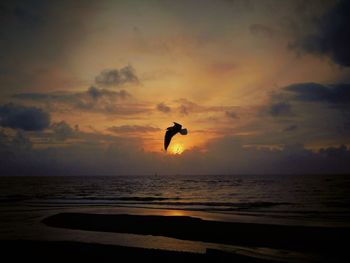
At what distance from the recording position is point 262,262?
11.0 meters

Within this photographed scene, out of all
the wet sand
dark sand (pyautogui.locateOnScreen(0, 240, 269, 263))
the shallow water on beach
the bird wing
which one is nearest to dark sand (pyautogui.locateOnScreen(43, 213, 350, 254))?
the wet sand

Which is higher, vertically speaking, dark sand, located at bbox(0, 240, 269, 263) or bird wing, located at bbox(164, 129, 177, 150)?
bird wing, located at bbox(164, 129, 177, 150)

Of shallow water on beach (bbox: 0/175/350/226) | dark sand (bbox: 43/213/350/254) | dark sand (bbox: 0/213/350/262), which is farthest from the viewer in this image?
shallow water on beach (bbox: 0/175/350/226)

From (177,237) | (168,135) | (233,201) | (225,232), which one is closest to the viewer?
(168,135)

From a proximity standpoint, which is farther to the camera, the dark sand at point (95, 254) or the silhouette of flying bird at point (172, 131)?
the dark sand at point (95, 254)

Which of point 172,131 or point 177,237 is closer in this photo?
point 172,131

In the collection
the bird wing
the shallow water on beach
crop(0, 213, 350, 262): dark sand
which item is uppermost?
the bird wing

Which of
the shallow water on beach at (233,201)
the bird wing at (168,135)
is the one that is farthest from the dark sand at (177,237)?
the bird wing at (168,135)

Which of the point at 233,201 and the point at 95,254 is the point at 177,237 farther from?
the point at 233,201

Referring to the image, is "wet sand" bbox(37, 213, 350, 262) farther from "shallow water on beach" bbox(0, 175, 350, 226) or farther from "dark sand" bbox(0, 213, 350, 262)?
"shallow water on beach" bbox(0, 175, 350, 226)

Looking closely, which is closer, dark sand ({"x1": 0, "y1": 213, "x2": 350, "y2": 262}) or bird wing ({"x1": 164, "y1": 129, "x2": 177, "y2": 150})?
bird wing ({"x1": 164, "y1": 129, "x2": 177, "y2": 150})

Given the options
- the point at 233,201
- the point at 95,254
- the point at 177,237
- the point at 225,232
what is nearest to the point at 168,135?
the point at 95,254

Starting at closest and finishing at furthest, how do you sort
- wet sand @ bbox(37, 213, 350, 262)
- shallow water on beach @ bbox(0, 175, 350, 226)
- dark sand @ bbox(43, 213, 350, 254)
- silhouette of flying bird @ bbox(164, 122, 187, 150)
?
silhouette of flying bird @ bbox(164, 122, 187, 150)
wet sand @ bbox(37, 213, 350, 262)
dark sand @ bbox(43, 213, 350, 254)
shallow water on beach @ bbox(0, 175, 350, 226)

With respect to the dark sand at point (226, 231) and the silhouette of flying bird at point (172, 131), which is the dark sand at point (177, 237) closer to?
the dark sand at point (226, 231)
